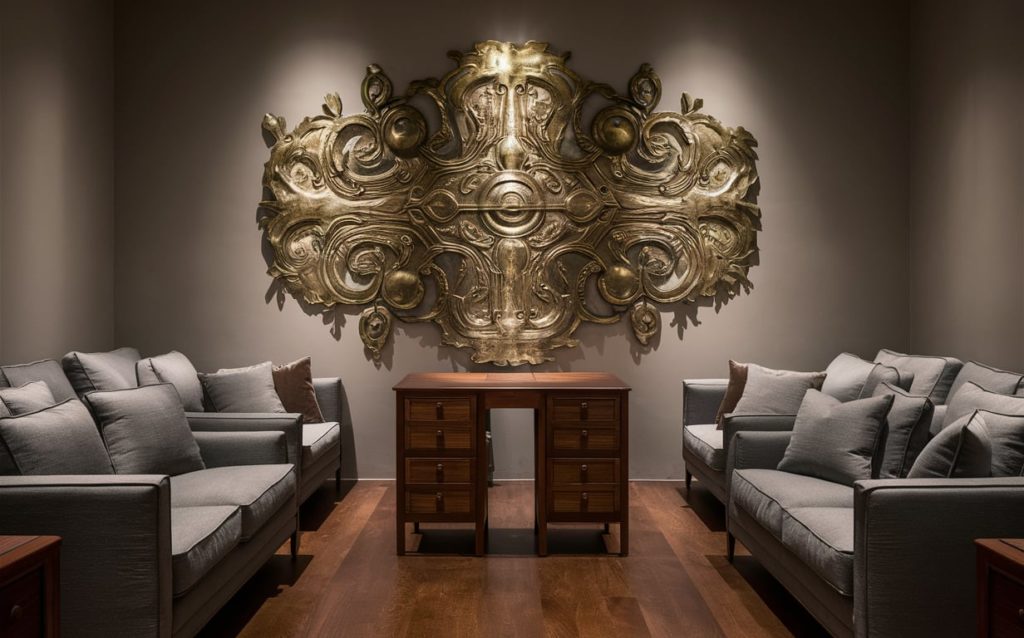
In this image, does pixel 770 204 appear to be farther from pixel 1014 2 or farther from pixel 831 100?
pixel 1014 2

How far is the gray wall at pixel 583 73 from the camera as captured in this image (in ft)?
17.0

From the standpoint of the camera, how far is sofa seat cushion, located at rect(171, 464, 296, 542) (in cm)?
301

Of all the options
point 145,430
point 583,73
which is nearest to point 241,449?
point 145,430

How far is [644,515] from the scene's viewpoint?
4.50 meters

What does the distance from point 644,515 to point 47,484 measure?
9.86 feet

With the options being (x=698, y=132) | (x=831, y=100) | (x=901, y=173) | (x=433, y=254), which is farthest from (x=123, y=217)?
(x=901, y=173)

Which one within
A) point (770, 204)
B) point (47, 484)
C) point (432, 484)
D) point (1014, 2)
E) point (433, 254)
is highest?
point (1014, 2)

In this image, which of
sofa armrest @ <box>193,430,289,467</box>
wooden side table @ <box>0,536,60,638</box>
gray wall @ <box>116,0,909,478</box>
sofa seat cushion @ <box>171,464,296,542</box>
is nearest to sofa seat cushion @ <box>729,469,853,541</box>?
gray wall @ <box>116,0,909,478</box>

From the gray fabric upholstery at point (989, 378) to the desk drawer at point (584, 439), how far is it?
4.69 feet

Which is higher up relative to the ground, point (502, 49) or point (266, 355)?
point (502, 49)

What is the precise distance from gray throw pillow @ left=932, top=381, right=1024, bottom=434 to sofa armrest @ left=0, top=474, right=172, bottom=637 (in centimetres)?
261

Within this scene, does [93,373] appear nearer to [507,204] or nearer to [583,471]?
[583,471]

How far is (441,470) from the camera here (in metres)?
3.82

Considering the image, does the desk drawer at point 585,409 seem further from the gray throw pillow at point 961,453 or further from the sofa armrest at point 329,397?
the sofa armrest at point 329,397
